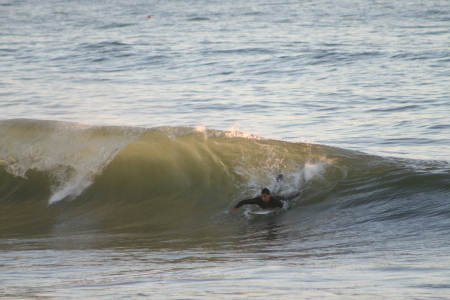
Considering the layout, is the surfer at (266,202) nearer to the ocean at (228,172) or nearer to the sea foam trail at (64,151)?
the ocean at (228,172)

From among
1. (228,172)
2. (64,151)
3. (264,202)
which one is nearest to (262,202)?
(264,202)

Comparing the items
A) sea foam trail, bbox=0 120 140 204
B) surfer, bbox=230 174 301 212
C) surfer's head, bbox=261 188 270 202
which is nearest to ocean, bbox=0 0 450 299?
sea foam trail, bbox=0 120 140 204

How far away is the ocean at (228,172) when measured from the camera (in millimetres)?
5766

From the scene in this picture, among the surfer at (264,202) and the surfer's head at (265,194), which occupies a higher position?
the surfer's head at (265,194)

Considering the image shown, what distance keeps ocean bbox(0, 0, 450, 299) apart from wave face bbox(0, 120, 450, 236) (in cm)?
4

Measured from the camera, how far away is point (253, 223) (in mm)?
9234

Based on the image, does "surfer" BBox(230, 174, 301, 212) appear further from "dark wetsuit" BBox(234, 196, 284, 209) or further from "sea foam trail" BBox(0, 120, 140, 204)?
"sea foam trail" BBox(0, 120, 140, 204)

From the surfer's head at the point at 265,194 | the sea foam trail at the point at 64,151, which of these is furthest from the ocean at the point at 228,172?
the surfer's head at the point at 265,194

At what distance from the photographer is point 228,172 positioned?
11.5 metres

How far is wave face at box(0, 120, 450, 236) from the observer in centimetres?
971

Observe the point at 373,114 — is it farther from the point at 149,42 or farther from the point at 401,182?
the point at 149,42

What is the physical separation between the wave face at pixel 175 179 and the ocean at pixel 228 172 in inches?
1.4

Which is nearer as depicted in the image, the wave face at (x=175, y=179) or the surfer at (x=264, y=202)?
the surfer at (x=264, y=202)

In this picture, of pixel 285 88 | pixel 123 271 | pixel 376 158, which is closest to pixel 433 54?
pixel 285 88
